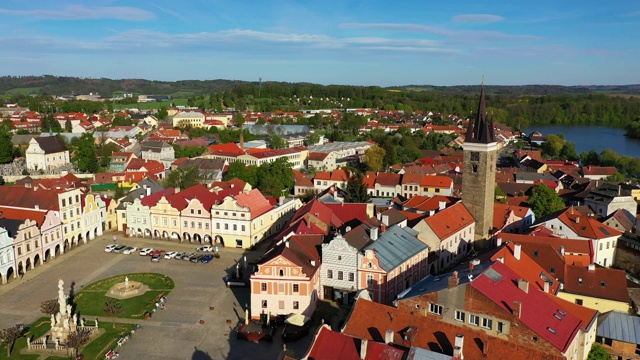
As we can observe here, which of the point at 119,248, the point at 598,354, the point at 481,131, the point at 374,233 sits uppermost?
the point at 481,131

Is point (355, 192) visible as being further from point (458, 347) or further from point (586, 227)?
point (458, 347)

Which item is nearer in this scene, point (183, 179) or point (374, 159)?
point (183, 179)

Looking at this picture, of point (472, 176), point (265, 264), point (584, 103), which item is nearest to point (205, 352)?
point (265, 264)

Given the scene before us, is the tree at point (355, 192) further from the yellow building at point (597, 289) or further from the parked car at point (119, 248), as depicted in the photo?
the yellow building at point (597, 289)

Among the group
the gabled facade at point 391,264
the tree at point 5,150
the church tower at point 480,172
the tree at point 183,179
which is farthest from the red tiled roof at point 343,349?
the tree at point 5,150

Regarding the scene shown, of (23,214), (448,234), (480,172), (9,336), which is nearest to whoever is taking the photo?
(9,336)

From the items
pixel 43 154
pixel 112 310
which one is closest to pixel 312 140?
pixel 43 154

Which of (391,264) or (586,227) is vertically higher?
(586,227)
